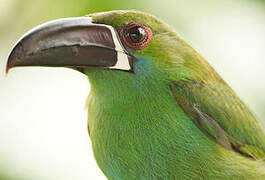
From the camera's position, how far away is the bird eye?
3.82 m

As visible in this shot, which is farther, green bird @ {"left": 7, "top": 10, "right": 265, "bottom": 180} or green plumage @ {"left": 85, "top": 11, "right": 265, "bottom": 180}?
green plumage @ {"left": 85, "top": 11, "right": 265, "bottom": 180}

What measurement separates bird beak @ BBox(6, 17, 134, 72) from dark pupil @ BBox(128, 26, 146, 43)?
0.07 metres

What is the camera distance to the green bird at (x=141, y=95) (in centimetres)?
370

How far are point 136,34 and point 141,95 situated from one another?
0.33m

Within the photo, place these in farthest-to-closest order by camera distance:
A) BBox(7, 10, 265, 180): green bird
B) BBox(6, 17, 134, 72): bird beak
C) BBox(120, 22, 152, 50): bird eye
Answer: BBox(120, 22, 152, 50): bird eye → BBox(7, 10, 265, 180): green bird → BBox(6, 17, 134, 72): bird beak

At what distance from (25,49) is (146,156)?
2.93 ft

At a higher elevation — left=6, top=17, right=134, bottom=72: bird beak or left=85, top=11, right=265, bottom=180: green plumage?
left=6, top=17, right=134, bottom=72: bird beak

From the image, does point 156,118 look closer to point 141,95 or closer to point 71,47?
point 141,95

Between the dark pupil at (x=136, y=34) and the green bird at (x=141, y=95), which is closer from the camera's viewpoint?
the green bird at (x=141, y=95)

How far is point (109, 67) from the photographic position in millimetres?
3775

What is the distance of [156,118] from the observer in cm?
391

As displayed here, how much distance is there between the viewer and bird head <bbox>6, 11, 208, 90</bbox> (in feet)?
11.8

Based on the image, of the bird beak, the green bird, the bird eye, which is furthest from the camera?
the bird eye

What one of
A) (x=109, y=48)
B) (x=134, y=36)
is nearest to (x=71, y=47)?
(x=109, y=48)
